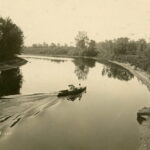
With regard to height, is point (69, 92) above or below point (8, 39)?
below

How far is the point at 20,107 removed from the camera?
4591cm

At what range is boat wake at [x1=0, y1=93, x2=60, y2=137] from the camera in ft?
128

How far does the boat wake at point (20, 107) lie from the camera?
128 feet

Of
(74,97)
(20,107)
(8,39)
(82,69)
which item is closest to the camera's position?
(20,107)

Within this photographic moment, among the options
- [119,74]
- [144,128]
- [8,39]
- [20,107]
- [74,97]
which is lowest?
[119,74]

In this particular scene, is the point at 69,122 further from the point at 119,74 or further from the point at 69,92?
the point at 119,74

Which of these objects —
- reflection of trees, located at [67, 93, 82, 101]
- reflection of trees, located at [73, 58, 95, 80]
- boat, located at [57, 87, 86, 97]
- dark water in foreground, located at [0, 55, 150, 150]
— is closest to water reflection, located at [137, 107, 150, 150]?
dark water in foreground, located at [0, 55, 150, 150]

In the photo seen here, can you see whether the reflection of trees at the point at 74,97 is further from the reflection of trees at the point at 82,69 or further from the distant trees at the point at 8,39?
the distant trees at the point at 8,39

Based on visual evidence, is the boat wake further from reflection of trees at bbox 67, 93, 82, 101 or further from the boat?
reflection of trees at bbox 67, 93, 82, 101

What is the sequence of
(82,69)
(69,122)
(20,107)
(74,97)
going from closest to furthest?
(69,122)
(20,107)
(74,97)
(82,69)

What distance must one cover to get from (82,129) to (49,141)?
676 cm

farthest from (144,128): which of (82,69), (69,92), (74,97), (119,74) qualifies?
(82,69)

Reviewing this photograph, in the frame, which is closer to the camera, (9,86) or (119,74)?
(9,86)

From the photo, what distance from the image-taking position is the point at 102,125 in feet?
134
